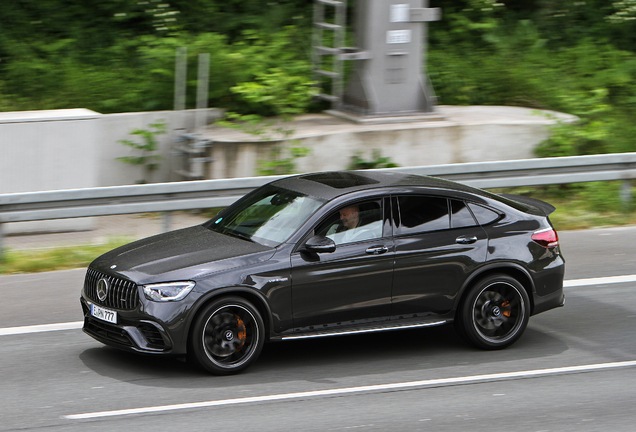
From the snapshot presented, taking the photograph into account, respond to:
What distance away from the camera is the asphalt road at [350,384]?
5938 mm

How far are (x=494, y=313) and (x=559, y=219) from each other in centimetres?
530

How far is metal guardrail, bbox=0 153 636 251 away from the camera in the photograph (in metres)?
10.3

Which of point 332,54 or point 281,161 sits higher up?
point 332,54

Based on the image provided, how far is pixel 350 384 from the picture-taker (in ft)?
21.9

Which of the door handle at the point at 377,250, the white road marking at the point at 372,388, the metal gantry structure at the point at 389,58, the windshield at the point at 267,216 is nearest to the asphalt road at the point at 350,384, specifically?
the white road marking at the point at 372,388

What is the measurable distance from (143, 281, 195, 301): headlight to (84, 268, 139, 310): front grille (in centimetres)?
11

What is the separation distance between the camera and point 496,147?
46.4 feet

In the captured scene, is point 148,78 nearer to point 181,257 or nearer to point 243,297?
point 181,257

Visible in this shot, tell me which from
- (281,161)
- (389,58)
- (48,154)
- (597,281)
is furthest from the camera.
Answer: (389,58)

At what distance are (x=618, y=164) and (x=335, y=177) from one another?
6172 mm

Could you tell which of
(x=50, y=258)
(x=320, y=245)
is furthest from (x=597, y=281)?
(x=50, y=258)

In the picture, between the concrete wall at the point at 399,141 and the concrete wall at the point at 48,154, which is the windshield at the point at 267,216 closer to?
the concrete wall at the point at 48,154

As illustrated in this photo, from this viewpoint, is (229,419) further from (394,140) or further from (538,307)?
(394,140)

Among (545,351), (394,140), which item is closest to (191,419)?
(545,351)
